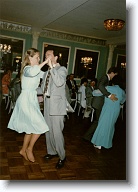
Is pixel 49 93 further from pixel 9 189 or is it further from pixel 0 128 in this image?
pixel 0 128

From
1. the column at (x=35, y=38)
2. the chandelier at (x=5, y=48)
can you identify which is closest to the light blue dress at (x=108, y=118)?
the column at (x=35, y=38)

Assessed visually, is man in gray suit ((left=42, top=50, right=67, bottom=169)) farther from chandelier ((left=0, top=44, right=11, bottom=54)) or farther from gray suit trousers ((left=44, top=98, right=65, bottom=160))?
chandelier ((left=0, top=44, right=11, bottom=54))

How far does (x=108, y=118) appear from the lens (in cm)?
335

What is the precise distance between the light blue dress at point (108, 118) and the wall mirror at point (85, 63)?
20.5ft

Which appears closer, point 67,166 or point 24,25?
point 67,166

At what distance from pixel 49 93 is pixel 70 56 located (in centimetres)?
727

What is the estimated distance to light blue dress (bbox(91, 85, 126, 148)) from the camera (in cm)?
326

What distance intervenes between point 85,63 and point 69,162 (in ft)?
24.0

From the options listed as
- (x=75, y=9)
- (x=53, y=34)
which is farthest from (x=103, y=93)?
(x=53, y=34)

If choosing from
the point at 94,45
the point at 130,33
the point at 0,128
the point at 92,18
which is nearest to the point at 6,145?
the point at 0,128

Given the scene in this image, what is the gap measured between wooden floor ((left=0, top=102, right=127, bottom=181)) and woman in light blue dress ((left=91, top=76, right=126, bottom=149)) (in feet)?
0.55

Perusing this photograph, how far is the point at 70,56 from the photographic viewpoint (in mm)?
9508

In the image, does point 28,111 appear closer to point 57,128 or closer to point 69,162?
point 57,128

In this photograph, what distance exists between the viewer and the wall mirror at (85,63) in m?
9.58
